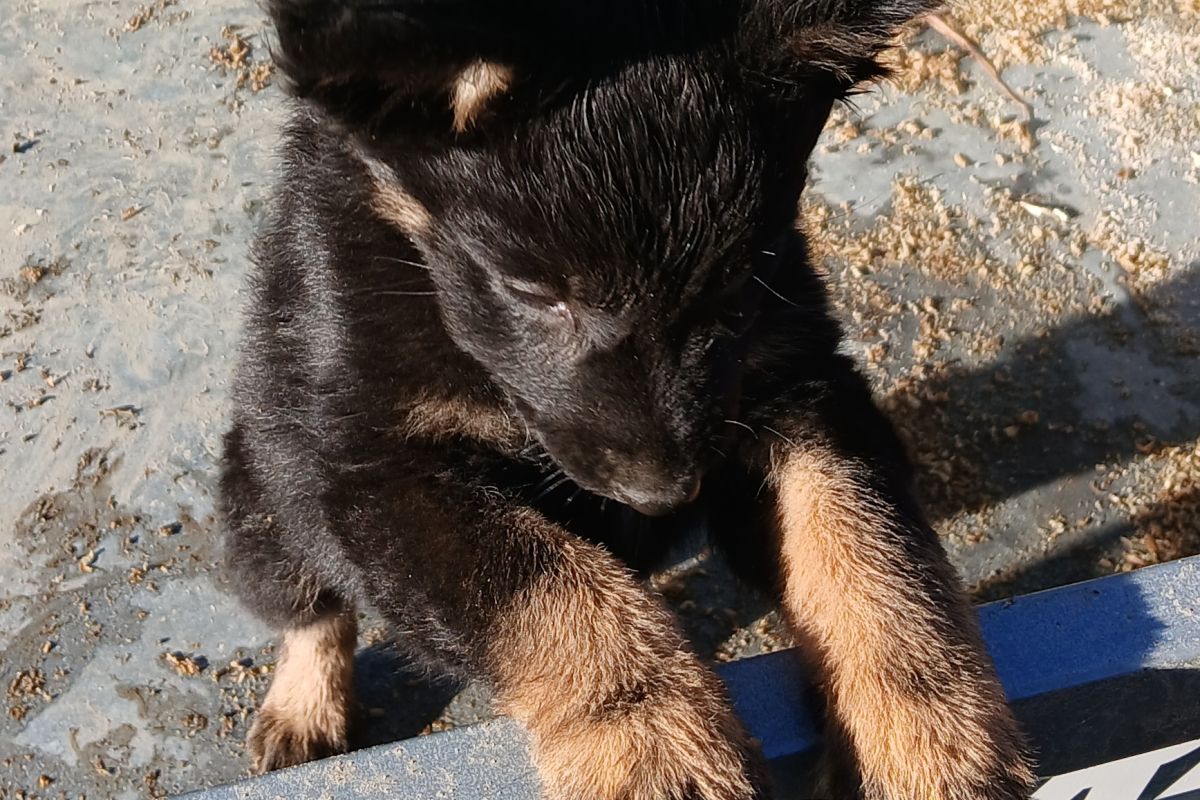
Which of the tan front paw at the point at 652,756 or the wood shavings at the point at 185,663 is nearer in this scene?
the tan front paw at the point at 652,756

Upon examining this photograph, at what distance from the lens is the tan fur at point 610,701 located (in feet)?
6.42

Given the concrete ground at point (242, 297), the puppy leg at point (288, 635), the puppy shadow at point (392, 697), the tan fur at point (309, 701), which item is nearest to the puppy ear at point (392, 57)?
the puppy leg at point (288, 635)

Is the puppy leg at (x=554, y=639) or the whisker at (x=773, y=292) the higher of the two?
the whisker at (x=773, y=292)

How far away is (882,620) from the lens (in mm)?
2166

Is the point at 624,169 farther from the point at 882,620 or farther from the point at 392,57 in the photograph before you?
the point at 882,620

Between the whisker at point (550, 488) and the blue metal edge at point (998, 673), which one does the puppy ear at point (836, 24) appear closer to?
the whisker at point (550, 488)

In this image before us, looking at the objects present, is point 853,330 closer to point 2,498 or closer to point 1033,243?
point 1033,243

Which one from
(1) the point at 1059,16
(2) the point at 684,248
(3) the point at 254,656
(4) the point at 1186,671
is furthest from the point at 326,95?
(1) the point at 1059,16

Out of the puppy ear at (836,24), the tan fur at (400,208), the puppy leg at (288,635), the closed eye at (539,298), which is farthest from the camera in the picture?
the puppy leg at (288,635)

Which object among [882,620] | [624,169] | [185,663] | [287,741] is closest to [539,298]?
[624,169]

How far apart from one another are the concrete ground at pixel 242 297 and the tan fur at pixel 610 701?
1.11 metres

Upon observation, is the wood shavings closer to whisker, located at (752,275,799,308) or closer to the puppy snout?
the puppy snout

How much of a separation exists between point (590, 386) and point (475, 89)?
1.74ft

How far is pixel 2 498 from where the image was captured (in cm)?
339
